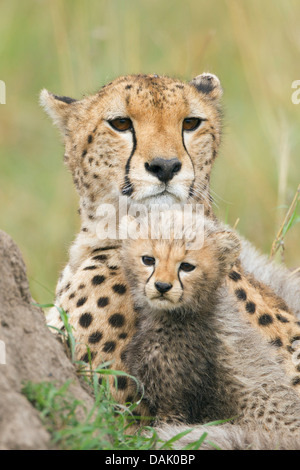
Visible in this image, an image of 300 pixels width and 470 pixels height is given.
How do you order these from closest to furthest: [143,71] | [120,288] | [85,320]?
[85,320] → [120,288] → [143,71]

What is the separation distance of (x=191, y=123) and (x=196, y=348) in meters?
1.20

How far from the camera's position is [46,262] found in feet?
24.6

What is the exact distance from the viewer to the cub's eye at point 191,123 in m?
4.60

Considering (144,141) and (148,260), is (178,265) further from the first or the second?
(144,141)

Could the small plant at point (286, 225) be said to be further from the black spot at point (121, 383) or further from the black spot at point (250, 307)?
the black spot at point (121, 383)

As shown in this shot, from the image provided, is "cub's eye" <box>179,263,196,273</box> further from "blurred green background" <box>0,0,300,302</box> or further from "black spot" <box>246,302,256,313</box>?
"blurred green background" <box>0,0,300,302</box>

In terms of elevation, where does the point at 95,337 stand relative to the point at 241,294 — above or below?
below

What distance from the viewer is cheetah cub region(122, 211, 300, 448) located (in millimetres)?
3824

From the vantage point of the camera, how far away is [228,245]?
406 cm

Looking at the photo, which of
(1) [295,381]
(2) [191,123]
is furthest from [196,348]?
(2) [191,123]

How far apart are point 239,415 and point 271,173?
466cm

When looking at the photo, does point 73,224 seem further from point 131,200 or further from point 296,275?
point 131,200

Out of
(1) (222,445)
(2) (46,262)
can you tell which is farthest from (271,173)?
(1) (222,445)

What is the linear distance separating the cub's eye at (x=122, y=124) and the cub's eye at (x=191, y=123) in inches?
9.9
